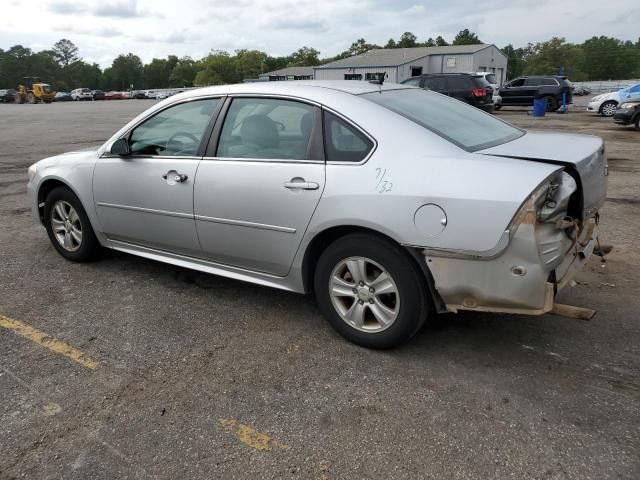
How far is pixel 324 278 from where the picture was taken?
130 inches

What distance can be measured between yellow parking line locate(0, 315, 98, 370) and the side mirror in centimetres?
146

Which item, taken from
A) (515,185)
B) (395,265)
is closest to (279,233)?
(395,265)

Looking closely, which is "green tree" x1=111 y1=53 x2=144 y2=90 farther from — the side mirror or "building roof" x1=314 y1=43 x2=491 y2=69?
the side mirror

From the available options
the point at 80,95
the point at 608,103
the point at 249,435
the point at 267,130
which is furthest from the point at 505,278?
the point at 80,95

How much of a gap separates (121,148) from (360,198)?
2206mm

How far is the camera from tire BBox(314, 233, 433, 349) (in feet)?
9.75

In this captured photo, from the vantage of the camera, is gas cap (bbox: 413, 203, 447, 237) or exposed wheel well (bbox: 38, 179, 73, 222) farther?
exposed wheel well (bbox: 38, 179, 73, 222)

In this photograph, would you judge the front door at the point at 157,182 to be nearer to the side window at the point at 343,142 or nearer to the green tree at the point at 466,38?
the side window at the point at 343,142

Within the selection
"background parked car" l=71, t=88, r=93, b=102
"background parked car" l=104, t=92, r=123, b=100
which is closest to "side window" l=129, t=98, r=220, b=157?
"background parked car" l=71, t=88, r=93, b=102

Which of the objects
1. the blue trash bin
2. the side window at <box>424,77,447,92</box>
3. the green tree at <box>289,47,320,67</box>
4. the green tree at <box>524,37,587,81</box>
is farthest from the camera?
the green tree at <box>289,47,320,67</box>

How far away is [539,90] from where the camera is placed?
968 inches

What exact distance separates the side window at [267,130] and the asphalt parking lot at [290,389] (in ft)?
3.86

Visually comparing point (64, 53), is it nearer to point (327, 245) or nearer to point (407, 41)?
point (407, 41)

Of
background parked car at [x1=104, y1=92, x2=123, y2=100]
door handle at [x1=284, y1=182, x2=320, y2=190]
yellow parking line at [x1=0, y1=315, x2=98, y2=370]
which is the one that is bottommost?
background parked car at [x1=104, y1=92, x2=123, y2=100]
